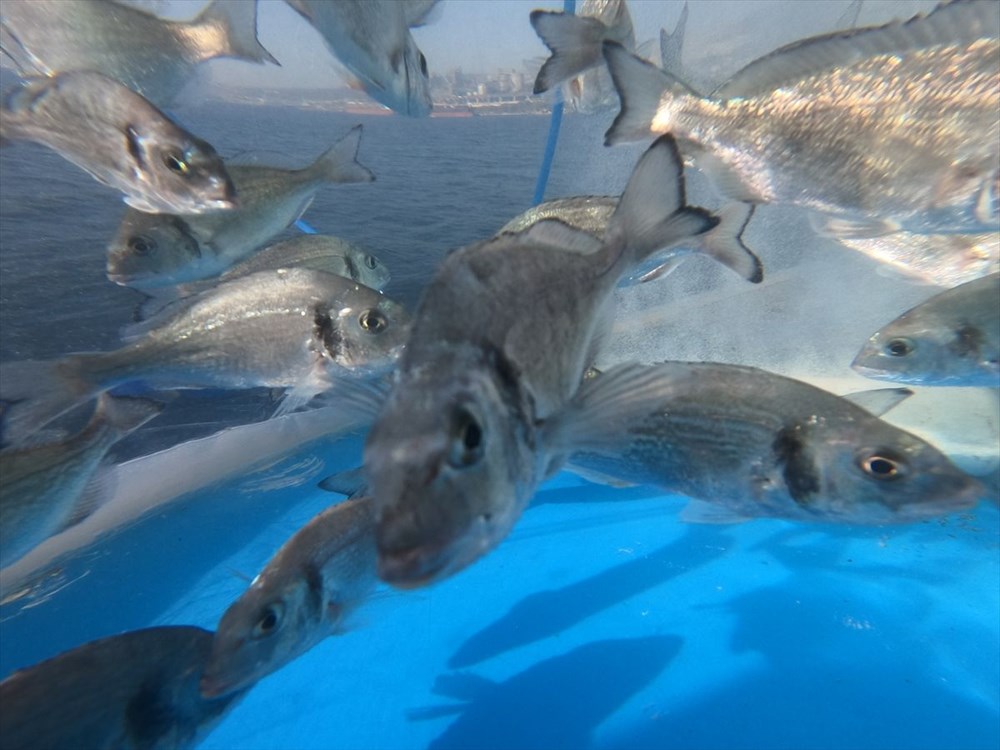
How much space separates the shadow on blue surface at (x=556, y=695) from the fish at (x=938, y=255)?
169 centimetres

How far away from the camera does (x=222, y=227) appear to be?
153 cm

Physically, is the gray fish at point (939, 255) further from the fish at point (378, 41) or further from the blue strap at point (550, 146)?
the blue strap at point (550, 146)

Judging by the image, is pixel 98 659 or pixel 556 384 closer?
pixel 556 384

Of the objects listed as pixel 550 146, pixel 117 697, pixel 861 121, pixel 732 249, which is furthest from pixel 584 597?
pixel 550 146

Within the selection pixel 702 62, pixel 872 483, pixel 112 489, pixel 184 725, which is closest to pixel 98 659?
pixel 184 725

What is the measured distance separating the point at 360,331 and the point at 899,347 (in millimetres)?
1593

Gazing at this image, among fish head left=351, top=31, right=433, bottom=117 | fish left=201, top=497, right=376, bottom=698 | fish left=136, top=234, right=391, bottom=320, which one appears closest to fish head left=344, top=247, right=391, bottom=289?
fish left=136, top=234, right=391, bottom=320

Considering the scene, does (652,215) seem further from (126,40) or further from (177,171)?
(126,40)

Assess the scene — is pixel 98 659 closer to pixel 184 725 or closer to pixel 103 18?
pixel 184 725

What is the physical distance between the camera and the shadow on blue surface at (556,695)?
180 cm

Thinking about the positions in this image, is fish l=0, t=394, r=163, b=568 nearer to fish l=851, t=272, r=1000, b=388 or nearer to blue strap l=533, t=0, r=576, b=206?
fish l=851, t=272, r=1000, b=388

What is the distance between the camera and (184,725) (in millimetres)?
1228

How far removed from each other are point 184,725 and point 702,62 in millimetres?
4833

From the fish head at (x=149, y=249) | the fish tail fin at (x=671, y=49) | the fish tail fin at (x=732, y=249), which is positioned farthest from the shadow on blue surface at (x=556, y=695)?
the fish tail fin at (x=671, y=49)
